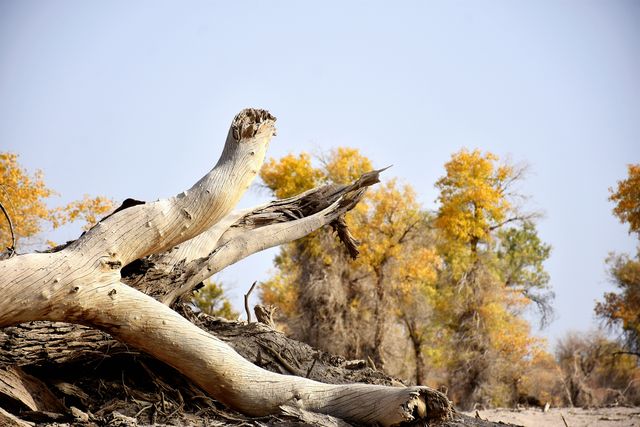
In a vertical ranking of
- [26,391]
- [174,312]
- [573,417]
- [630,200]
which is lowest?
[573,417]

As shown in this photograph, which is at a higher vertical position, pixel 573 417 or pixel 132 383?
pixel 132 383

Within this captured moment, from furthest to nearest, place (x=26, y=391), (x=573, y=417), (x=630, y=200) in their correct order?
1. (x=630, y=200)
2. (x=573, y=417)
3. (x=26, y=391)

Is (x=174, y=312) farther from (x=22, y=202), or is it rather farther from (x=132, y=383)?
(x=22, y=202)

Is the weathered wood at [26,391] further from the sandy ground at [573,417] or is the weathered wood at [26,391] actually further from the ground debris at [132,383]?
the sandy ground at [573,417]

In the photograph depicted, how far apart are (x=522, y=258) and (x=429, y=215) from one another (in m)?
13.7

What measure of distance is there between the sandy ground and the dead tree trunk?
5.34 meters

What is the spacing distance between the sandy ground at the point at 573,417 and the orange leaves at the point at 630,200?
12.0 m

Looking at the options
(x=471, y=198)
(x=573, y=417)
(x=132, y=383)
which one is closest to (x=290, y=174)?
(x=471, y=198)

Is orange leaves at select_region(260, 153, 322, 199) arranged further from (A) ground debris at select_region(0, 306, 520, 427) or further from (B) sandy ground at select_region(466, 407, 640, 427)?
(A) ground debris at select_region(0, 306, 520, 427)

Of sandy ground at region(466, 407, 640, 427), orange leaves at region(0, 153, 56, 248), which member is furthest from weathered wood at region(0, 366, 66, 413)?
orange leaves at region(0, 153, 56, 248)

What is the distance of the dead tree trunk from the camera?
529 cm

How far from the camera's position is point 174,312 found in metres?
5.90

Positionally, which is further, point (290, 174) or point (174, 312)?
point (290, 174)

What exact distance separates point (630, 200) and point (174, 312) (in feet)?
65.6
